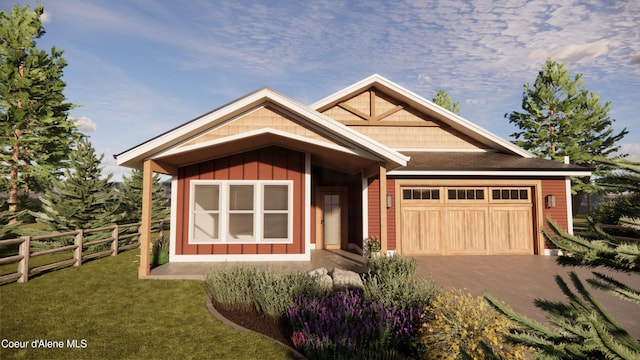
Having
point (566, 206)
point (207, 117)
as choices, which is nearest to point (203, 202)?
point (207, 117)

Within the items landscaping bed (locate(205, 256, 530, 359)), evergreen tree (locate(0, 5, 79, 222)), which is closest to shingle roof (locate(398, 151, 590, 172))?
landscaping bed (locate(205, 256, 530, 359))

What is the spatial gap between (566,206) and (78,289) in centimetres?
1539

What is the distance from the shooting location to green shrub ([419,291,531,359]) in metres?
3.86

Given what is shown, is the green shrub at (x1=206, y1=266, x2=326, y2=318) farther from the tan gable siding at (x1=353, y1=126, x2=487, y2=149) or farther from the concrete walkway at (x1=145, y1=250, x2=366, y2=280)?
the tan gable siding at (x1=353, y1=126, x2=487, y2=149)

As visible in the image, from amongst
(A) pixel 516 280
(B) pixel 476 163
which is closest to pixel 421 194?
(B) pixel 476 163

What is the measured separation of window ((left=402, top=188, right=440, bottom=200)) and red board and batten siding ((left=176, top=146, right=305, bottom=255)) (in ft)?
13.1

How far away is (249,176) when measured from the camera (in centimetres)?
1026

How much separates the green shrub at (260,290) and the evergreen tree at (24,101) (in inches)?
784

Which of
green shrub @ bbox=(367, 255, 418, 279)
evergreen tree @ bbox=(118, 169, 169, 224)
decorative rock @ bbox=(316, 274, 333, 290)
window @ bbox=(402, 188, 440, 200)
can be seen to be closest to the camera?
decorative rock @ bbox=(316, 274, 333, 290)

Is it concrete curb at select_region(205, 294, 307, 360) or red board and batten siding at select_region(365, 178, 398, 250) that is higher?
red board and batten siding at select_region(365, 178, 398, 250)

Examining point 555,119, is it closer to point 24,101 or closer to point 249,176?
point 249,176

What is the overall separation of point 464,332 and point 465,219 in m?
8.43

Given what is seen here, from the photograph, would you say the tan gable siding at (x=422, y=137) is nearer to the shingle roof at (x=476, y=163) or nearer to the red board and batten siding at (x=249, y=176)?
the shingle roof at (x=476, y=163)

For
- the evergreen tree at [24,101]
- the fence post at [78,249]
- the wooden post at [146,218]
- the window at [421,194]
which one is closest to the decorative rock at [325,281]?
the wooden post at [146,218]
